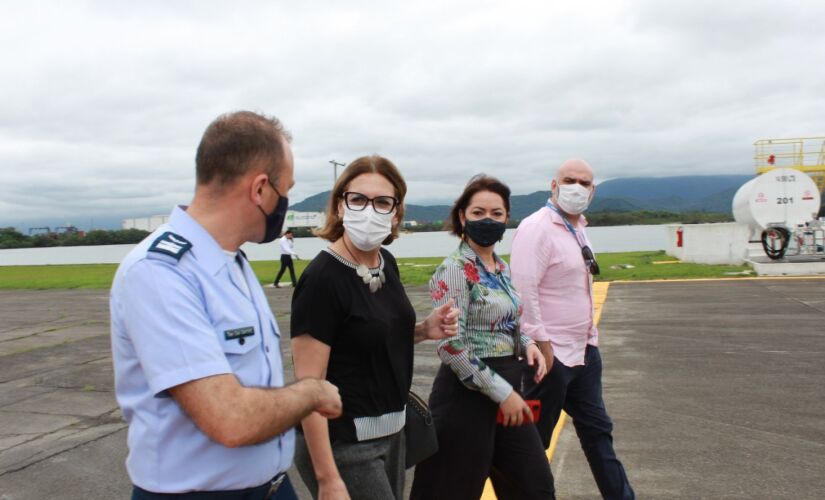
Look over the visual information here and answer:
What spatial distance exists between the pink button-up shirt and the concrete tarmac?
1059 mm

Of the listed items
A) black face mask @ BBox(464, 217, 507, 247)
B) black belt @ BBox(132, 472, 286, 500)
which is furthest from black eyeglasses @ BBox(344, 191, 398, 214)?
black belt @ BBox(132, 472, 286, 500)

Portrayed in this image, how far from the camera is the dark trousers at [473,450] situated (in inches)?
122

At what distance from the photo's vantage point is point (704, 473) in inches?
171

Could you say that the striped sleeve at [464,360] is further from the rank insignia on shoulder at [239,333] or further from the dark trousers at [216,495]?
the rank insignia on shoulder at [239,333]

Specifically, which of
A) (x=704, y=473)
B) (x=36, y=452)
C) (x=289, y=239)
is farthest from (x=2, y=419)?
(x=289, y=239)

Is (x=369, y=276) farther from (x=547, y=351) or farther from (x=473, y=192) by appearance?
(x=547, y=351)

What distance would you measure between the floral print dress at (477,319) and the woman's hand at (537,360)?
1.6 inches

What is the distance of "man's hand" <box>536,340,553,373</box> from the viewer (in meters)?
3.66

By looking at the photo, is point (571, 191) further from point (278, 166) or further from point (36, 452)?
point (36, 452)

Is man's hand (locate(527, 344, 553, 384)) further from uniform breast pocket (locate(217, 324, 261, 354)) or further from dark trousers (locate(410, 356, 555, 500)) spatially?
uniform breast pocket (locate(217, 324, 261, 354))

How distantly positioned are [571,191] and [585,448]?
1572 mm

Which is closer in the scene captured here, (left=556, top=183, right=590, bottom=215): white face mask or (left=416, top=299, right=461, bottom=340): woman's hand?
(left=416, top=299, right=461, bottom=340): woman's hand

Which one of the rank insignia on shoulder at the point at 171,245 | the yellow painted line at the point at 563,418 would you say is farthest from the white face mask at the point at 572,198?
the rank insignia on shoulder at the point at 171,245

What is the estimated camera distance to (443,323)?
2.88 meters
